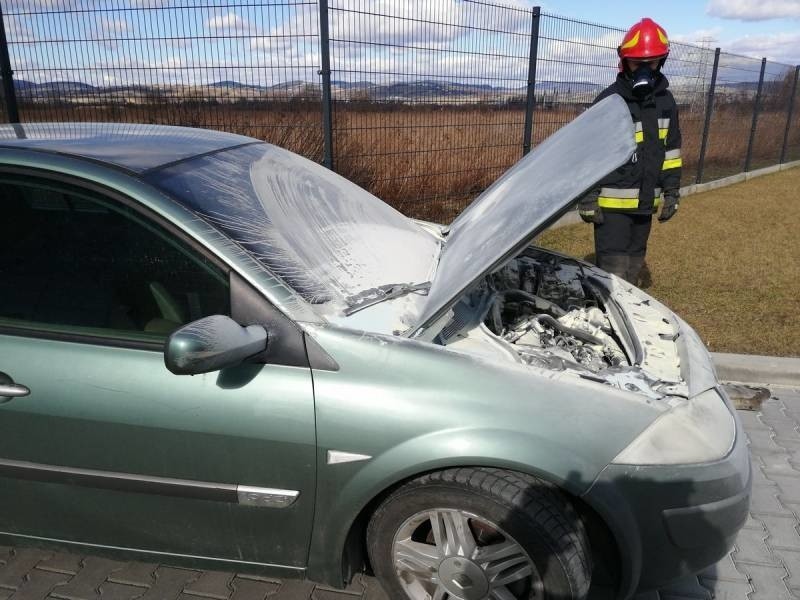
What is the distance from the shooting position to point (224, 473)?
5.92 ft

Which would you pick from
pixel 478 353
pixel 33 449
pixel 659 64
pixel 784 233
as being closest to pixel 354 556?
pixel 478 353

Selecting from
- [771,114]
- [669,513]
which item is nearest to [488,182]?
[669,513]

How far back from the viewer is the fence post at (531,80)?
719 centimetres

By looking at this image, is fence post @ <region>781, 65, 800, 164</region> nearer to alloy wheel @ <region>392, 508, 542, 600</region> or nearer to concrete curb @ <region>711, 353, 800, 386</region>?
concrete curb @ <region>711, 353, 800, 386</region>

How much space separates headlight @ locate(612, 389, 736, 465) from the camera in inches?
68.1

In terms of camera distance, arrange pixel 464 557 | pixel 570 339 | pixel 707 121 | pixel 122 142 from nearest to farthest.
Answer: pixel 464 557 → pixel 122 142 → pixel 570 339 → pixel 707 121

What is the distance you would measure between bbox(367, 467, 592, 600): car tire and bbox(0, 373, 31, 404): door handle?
A: 3.59 ft

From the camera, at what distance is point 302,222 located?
2252 mm

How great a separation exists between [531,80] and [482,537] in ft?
21.6

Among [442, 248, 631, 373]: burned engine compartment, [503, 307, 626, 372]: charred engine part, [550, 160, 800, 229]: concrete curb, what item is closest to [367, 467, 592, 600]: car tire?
[442, 248, 631, 373]: burned engine compartment

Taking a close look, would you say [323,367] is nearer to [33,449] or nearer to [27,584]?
[33,449]

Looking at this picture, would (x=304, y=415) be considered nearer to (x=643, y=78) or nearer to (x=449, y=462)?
(x=449, y=462)

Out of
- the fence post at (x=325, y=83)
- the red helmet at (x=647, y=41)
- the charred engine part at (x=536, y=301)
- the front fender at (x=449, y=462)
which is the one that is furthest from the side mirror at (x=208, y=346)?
the fence post at (x=325, y=83)

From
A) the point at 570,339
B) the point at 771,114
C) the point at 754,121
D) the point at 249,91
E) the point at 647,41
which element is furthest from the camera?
the point at 771,114
